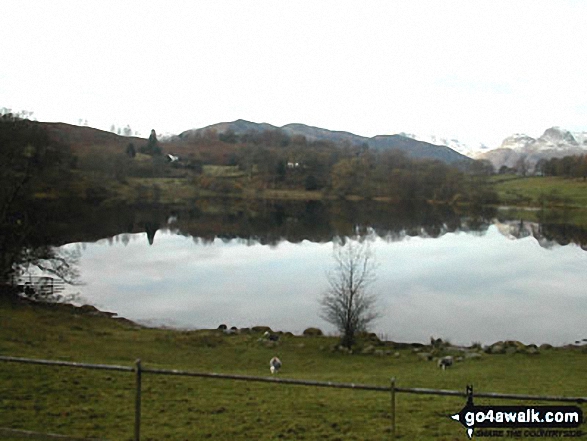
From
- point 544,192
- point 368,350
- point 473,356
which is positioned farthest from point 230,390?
point 544,192

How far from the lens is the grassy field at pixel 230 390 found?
10500 millimetres

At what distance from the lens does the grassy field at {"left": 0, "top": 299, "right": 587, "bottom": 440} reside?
1050 cm

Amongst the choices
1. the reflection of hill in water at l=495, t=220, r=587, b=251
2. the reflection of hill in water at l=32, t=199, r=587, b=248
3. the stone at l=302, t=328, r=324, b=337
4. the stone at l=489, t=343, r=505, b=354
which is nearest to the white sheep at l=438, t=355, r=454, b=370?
the stone at l=489, t=343, r=505, b=354

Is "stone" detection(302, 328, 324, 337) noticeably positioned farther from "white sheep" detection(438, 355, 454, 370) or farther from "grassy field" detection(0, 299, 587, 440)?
"white sheep" detection(438, 355, 454, 370)

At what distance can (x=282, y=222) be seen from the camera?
327ft

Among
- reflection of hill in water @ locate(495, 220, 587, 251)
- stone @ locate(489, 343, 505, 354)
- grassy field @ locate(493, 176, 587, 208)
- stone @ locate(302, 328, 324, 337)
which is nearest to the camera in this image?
stone @ locate(489, 343, 505, 354)

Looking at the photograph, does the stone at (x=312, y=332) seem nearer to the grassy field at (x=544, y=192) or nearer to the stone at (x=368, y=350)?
the stone at (x=368, y=350)

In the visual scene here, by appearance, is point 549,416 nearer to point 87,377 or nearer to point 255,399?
point 255,399

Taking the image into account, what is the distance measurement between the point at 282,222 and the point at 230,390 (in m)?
85.4

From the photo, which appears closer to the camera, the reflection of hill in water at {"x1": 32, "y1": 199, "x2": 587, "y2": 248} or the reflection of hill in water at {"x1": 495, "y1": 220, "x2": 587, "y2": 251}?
the reflection of hill in water at {"x1": 32, "y1": 199, "x2": 587, "y2": 248}

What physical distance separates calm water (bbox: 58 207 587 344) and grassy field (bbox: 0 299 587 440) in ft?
25.1

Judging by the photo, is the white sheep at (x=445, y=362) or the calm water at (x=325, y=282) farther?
the calm water at (x=325, y=282)

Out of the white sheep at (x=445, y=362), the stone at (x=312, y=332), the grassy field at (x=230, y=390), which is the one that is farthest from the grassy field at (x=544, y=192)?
the grassy field at (x=230, y=390)

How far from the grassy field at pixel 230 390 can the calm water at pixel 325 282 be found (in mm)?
7662
